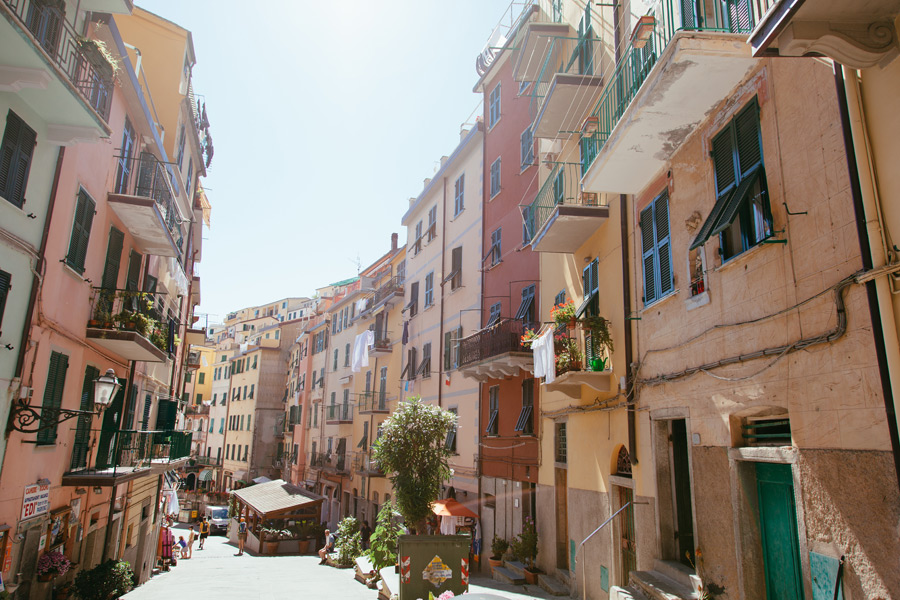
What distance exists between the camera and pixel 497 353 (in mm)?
17984

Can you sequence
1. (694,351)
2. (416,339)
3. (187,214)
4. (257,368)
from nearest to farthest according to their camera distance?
(694,351)
(187,214)
(416,339)
(257,368)

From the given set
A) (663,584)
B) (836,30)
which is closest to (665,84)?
(836,30)

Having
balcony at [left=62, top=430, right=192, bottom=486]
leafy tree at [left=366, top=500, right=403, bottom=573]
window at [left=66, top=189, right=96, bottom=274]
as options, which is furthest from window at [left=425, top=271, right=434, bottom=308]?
window at [left=66, top=189, right=96, bottom=274]

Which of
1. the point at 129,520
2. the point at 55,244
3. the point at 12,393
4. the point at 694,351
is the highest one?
the point at 55,244

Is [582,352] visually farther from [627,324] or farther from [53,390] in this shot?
[53,390]

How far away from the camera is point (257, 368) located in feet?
193

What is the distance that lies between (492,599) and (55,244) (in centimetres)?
982

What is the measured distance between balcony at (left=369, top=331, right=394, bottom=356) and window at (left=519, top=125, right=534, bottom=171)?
1511cm

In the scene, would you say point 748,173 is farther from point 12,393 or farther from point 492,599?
point 12,393

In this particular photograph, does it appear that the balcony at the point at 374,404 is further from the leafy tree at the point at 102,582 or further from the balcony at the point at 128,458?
the leafy tree at the point at 102,582

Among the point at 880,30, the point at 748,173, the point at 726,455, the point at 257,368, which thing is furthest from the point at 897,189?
the point at 257,368

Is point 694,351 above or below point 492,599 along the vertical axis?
above

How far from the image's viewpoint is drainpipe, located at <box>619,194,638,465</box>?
11227 mm

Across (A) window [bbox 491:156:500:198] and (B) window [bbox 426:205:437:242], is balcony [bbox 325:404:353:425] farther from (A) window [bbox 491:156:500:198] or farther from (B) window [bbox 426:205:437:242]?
(A) window [bbox 491:156:500:198]
